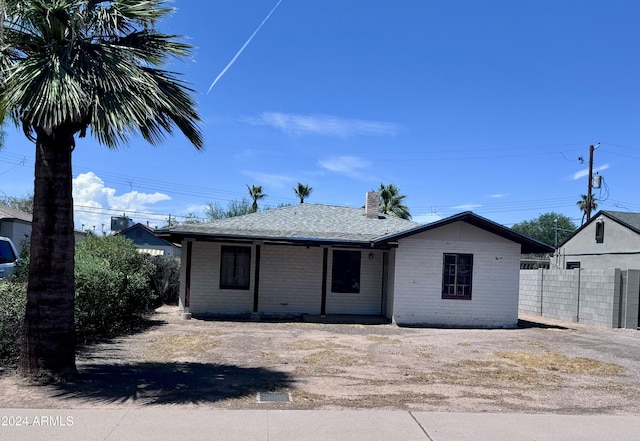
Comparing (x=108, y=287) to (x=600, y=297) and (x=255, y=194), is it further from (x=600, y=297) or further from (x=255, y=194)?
(x=255, y=194)

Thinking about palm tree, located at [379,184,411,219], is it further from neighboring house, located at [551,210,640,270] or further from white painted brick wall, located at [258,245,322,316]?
white painted brick wall, located at [258,245,322,316]

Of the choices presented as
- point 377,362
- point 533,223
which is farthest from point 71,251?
point 533,223

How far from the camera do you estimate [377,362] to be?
9.92m

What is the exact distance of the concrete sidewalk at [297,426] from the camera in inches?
210

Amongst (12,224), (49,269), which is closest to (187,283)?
(49,269)

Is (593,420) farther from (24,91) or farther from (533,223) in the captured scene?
(533,223)

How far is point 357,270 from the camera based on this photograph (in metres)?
18.4

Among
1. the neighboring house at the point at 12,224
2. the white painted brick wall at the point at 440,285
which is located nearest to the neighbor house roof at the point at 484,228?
the white painted brick wall at the point at 440,285

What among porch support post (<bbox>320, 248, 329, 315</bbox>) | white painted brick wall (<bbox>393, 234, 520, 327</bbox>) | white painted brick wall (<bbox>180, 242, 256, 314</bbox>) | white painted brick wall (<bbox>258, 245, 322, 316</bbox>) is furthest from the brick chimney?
white painted brick wall (<bbox>180, 242, 256, 314</bbox>)

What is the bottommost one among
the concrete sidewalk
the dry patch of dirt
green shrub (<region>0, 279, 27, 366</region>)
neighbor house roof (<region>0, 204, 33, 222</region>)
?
the dry patch of dirt

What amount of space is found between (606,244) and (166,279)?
22610 millimetres

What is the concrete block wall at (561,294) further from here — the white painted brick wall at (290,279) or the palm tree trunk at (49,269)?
the palm tree trunk at (49,269)

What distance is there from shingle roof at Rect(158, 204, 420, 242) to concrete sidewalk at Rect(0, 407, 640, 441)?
10396 millimetres

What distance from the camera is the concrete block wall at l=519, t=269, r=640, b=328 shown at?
17266 mm
